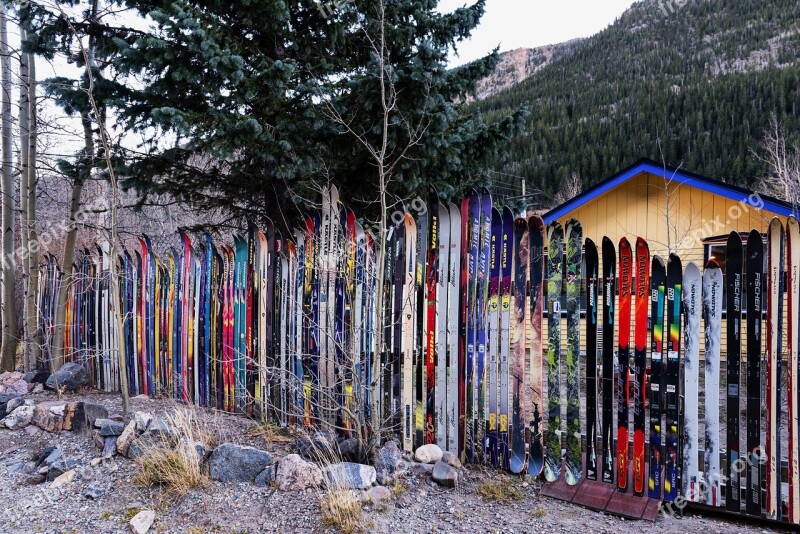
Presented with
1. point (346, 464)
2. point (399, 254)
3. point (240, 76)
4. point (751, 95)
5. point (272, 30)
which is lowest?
point (346, 464)

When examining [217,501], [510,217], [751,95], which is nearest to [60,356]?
[217,501]

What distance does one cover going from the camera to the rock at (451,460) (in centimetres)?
354

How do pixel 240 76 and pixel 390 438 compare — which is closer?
pixel 390 438

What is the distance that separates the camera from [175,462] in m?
3.25

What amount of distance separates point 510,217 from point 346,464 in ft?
6.60

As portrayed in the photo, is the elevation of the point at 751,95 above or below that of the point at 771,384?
above

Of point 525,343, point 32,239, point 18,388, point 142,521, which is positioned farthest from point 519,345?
point 32,239

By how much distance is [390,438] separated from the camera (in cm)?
383

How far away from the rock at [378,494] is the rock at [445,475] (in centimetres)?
40

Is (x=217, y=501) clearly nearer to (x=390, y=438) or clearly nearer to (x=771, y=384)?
(x=390, y=438)

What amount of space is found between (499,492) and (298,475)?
1.28 metres

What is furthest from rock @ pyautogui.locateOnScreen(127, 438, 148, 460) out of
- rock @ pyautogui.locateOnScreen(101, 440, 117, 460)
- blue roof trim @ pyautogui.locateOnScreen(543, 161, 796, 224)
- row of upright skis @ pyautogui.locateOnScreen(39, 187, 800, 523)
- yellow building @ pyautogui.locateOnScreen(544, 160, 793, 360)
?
yellow building @ pyautogui.locateOnScreen(544, 160, 793, 360)

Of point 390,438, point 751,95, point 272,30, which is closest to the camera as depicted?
point 390,438

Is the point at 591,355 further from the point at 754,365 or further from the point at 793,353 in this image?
the point at 793,353
